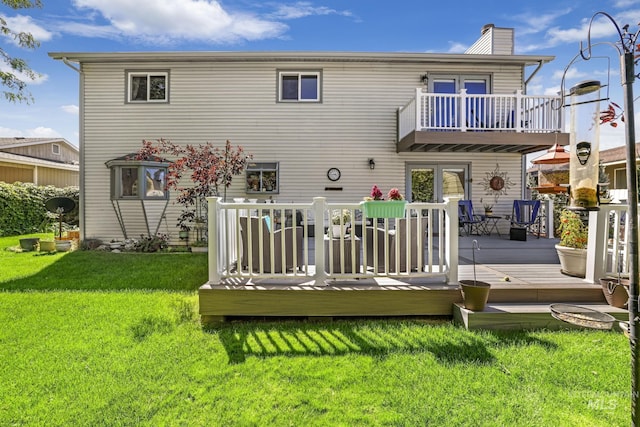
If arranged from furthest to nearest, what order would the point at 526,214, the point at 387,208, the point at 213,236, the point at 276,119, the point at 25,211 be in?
the point at 25,211 < the point at 276,119 < the point at 526,214 < the point at 213,236 < the point at 387,208

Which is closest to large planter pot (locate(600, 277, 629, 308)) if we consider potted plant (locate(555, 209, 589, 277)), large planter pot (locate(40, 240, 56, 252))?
potted plant (locate(555, 209, 589, 277))

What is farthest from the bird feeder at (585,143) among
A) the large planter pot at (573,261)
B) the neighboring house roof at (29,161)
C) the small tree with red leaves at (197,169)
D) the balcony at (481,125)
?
the neighboring house roof at (29,161)

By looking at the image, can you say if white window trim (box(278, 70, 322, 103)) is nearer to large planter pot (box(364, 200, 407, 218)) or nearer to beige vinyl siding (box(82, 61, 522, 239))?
beige vinyl siding (box(82, 61, 522, 239))

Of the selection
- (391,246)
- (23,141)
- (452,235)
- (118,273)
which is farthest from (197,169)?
(23,141)

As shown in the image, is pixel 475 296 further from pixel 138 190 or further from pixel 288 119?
pixel 138 190

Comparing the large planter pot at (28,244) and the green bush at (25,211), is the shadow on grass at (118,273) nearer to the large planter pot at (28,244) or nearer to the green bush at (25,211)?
the large planter pot at (28,244)

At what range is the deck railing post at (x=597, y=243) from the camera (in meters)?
3.54

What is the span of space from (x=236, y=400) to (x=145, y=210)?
7.69m

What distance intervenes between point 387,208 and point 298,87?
6.42 metres

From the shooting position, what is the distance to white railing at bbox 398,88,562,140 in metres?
7.45

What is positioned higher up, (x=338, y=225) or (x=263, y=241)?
(x=338, y=225)

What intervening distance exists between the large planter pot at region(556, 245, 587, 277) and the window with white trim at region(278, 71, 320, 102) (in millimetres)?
6527

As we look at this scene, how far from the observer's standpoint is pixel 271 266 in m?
3.59

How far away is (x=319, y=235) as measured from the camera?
3490mm
